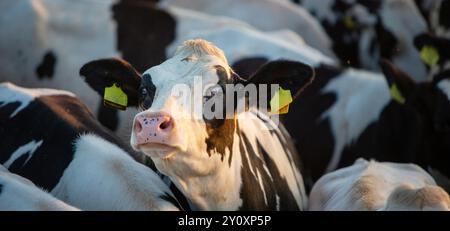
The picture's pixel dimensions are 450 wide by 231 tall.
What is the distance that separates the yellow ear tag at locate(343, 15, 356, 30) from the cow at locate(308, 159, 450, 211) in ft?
12.7

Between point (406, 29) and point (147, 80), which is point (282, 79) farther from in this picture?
point (406, 29)

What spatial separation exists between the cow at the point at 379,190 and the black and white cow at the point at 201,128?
0.98 ft

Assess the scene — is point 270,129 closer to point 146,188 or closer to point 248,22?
point 146,188

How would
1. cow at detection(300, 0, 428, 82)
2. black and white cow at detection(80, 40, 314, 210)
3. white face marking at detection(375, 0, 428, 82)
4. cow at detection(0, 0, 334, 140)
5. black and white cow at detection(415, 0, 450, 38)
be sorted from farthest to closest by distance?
cow at detection(300, 0, 428, 82) < white face marking at detection(375, 0, 428, 82) < black and white cow at detection(415, 0, 450, 38) < cow at detection(0, 0, 334, 140) < black and white cow at detection(80, 40, 314, 210)

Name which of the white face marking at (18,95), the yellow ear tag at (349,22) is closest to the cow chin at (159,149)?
the white face marking at (18,95)

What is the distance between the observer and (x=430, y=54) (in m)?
6.95

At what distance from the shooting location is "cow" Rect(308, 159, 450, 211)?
4.17 metres

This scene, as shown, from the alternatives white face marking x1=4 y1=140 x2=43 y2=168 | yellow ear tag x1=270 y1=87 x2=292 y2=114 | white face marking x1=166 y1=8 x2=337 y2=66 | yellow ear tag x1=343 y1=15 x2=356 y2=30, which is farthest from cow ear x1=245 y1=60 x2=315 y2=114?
yellow ear tag x1=343 y1=15 x2=356 y2=30

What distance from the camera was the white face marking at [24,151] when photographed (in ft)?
16.3

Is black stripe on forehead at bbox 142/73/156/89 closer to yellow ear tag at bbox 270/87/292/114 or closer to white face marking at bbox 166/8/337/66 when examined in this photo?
yellow ear tag at bbox 270/87/292/114

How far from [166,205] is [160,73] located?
562 millimetres

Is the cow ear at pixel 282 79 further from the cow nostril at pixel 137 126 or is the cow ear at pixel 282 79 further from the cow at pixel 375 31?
the cow at pixel 375 31

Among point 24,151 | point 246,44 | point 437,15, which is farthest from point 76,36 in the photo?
point 437,15
